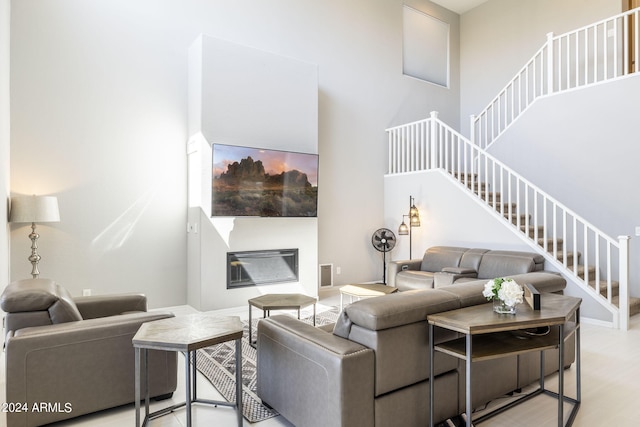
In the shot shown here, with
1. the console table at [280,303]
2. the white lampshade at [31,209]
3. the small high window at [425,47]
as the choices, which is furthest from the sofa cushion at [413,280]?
the white lampshade at [31,209]

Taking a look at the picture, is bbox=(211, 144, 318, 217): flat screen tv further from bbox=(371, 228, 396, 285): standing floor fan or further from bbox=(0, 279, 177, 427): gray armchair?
bbox=(0, 279, 177, 427): gray armchair

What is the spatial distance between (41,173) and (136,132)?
1177 millimetres

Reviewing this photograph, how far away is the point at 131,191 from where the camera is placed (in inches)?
202

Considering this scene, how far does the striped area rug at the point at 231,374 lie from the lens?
2.63m

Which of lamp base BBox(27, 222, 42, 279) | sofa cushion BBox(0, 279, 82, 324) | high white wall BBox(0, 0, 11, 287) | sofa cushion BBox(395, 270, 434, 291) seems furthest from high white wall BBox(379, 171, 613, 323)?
high white wall BBox(0, 0, 11, 287)

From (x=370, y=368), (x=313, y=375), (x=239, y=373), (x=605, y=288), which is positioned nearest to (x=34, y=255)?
(x=239, y=373)

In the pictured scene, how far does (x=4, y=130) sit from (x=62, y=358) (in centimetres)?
287

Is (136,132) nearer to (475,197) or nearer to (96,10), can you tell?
(96,10)

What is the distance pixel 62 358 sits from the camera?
2.38m

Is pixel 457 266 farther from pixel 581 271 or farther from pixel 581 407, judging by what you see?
pixel 581 407

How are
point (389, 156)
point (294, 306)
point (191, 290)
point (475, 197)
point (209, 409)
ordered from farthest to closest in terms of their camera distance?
point (389, 156)
point (475, 197)
point (191, 290)
point (294, 306)
point (209, 409)

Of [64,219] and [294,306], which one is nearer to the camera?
[294,306]

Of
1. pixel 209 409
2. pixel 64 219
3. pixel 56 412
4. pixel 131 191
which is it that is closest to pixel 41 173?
pixel 64 219

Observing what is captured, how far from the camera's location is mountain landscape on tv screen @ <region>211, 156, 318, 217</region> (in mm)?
5215
